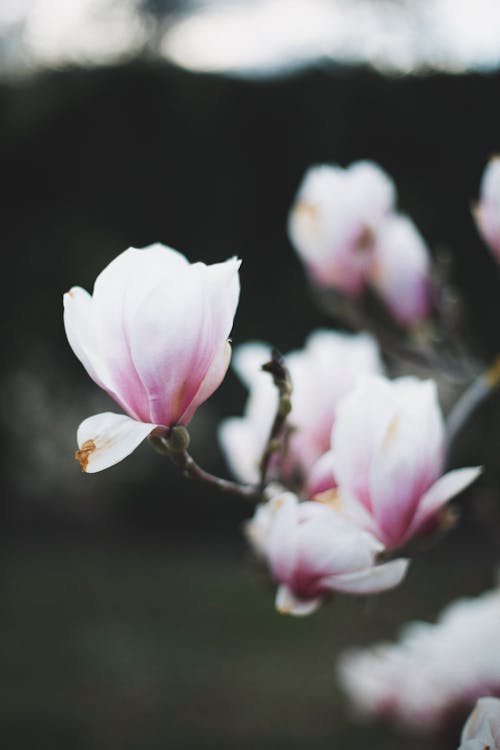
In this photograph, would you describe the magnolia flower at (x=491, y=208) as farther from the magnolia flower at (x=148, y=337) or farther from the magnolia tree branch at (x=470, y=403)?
the magnolia flower at (x=148, y=337)

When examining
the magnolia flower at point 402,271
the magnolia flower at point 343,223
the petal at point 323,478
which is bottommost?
the petal at point 323,478

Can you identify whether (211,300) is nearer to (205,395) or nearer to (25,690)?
(205,395)

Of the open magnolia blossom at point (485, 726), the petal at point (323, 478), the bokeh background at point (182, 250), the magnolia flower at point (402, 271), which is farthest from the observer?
the bokeh background at point (182, 250)

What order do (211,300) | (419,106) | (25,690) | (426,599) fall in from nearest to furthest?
(211,300)
(25,690)
(426,599)
(419,106)

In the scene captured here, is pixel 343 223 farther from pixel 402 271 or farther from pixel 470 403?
pixel 470 403

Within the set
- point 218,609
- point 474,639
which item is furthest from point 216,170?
point 474,639

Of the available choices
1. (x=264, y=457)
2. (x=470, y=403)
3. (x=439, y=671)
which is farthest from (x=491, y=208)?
(x=439, y=671)

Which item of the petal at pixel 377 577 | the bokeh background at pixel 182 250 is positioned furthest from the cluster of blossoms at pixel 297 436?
the bokeh background at pixel 182 250
